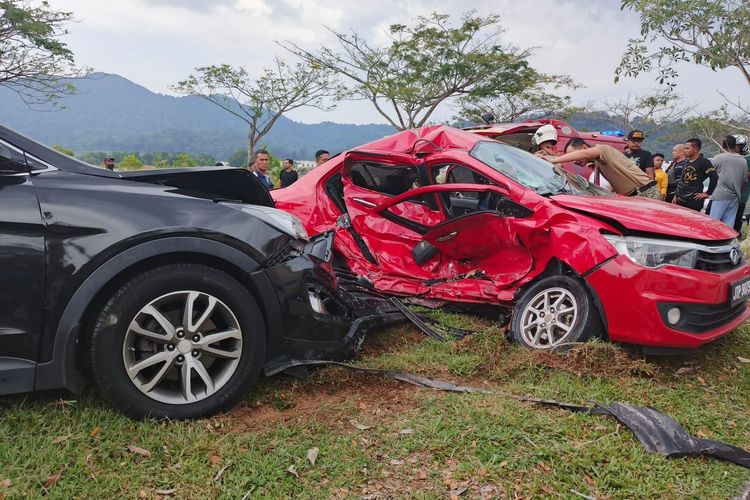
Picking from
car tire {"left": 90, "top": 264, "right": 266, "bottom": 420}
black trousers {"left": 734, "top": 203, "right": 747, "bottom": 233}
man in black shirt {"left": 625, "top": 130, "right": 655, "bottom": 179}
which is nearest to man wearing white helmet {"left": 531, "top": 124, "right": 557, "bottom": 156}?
man in black shirt {"left": 625, "top": 130, "right": 655, "bottom": 179}

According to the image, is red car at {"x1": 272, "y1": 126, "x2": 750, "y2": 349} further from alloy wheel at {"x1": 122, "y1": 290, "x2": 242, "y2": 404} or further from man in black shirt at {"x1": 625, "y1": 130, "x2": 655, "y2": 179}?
man in black shirt at {"x1": 625, "y1": 130, "x2": 655, "y2": 179}

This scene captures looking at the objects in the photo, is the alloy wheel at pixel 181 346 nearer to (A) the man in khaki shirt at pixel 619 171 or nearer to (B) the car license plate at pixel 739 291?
(B) the car license plate at pixel 739 291

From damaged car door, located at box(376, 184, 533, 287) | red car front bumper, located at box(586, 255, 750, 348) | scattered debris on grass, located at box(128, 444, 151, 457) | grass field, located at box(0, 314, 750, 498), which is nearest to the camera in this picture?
grass field, located at box(0, 314, 750, 498)

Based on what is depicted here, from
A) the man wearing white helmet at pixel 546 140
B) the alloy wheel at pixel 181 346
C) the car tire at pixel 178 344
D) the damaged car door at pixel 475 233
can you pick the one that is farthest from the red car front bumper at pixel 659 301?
the man wearing white helmet at pixel 546 140

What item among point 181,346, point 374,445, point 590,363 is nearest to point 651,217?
point 590,363

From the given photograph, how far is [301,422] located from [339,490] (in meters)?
0.51

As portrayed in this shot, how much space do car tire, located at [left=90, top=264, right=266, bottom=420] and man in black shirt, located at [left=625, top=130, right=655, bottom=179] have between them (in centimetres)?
668

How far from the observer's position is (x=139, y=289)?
2.29 m

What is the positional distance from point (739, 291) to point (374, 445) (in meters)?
2.59

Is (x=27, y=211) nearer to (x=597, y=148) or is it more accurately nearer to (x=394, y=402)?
(x=394, y=402)

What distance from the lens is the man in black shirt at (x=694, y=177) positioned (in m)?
6.85

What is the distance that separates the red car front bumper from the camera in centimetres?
299

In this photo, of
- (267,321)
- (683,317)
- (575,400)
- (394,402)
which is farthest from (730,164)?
(267,321)

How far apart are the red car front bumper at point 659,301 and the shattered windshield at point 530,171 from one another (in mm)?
925
